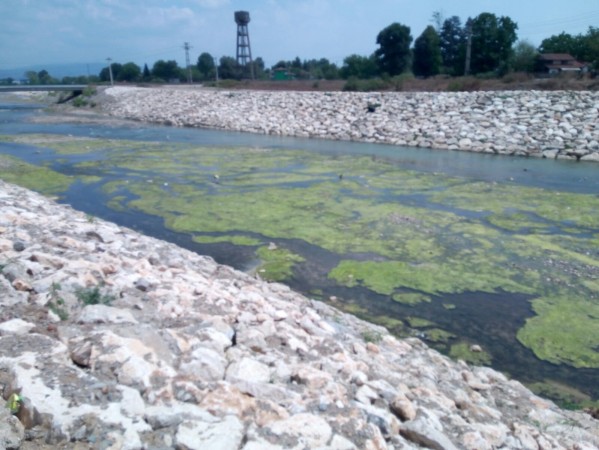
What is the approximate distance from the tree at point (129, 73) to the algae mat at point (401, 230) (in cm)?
6263

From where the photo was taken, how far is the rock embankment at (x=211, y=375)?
311 centimetres

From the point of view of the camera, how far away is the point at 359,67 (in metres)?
53.5

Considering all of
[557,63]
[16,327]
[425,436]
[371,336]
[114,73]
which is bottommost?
[371,336]

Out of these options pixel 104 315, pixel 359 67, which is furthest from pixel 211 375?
pixel 359 67

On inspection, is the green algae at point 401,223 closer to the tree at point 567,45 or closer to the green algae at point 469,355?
the green algae at point 469,355

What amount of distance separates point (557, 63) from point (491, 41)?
19.9ft

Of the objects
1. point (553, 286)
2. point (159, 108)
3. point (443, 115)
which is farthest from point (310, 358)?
point (159, 108)

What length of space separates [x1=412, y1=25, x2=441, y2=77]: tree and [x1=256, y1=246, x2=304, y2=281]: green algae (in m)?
42.7

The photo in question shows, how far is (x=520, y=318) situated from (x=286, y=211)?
6380mm

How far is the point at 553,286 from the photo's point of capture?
27.1ft

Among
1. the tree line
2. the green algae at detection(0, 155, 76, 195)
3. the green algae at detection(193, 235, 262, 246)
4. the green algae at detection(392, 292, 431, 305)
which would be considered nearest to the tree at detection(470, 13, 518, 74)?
the tree line

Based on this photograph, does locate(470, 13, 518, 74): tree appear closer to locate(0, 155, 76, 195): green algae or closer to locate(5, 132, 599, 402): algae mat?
locate(5, 132, 599, 402): algae mat

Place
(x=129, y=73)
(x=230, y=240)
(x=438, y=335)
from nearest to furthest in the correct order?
(x=438, y=335), (x=230, y=240), (x=129, y=73)

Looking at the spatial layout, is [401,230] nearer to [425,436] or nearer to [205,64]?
[425,436]
